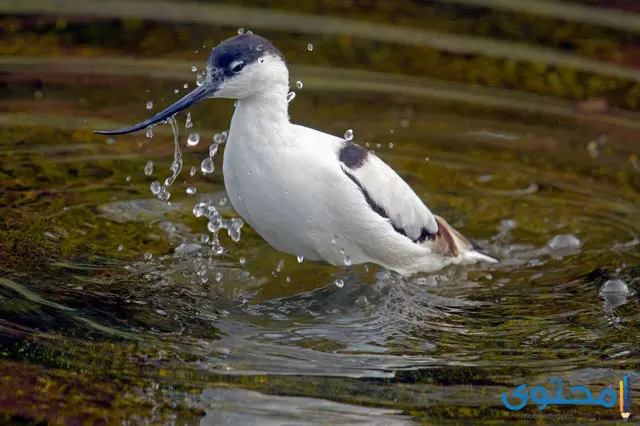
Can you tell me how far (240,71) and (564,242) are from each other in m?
2.78

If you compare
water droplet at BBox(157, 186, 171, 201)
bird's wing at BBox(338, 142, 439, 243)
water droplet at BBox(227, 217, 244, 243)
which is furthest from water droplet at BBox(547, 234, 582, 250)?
water droplet at BBox(157, 186, 171, 201)

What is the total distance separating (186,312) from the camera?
5.57 m

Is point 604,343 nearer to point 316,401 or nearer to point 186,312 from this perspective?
point 316,401

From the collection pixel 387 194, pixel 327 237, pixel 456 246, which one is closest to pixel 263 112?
pixel 327 237

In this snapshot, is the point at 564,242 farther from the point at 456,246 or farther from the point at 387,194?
the point at 387,194

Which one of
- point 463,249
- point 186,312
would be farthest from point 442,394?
point 463,249

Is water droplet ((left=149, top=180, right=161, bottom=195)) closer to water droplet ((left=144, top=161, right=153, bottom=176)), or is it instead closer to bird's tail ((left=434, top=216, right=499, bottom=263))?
water droplet ((left=144, top=161, right=153, bottom=176))

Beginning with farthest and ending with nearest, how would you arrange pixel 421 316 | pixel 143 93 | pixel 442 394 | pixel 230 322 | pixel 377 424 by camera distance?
1. pixel 143 93
2. pixel 421 316
3. pixel 230 322
4. pixel 442 394
5. pixel 377 424

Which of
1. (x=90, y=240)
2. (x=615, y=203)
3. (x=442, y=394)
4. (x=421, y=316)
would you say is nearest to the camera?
(x=442, y=394)

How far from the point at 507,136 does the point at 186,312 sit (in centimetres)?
399

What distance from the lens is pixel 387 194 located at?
6.25 metres

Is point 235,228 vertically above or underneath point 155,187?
underneath

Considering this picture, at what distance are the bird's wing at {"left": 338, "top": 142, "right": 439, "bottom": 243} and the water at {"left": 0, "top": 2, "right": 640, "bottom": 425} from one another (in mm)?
321

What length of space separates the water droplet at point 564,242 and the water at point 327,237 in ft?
0.05
